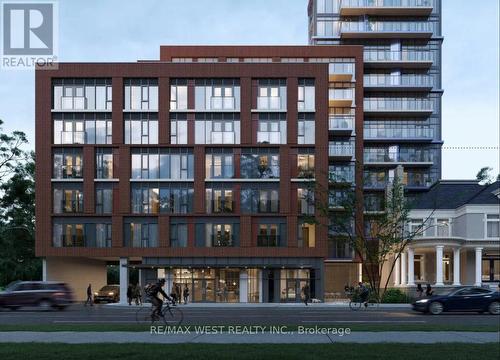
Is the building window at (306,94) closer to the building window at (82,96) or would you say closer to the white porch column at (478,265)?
the building window at (82,96)

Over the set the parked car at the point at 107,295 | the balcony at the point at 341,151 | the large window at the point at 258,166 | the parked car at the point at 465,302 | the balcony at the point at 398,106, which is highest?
the balcony at the point at 398,106

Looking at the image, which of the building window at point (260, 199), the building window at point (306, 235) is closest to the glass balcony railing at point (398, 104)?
the building window at point (260, 199)

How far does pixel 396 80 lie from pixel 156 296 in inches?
2147

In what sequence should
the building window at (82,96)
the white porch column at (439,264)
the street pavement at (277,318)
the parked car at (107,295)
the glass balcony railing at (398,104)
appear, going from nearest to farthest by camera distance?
the street pavement at (277,318) < the white porch column at (439,264) < the parked car at (107,295) < the building window at (82,96) < the glass balcony railing at (398,104)

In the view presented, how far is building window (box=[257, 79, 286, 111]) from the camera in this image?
54.3 meters

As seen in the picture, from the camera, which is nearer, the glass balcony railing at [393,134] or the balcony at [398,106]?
the balcony at [398,106]

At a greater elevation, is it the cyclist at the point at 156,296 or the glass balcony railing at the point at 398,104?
the glass balcony railing at the point at 398,104

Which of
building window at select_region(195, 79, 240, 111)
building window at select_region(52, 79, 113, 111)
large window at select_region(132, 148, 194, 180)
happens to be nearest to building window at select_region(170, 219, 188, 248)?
large window at select_region(132, 148, 194, 180)

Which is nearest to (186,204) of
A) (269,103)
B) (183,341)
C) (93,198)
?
(93,198)

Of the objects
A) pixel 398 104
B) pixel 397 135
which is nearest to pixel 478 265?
pixel 397 135

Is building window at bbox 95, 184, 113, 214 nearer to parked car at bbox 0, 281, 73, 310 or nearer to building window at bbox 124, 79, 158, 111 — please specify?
building window at bbox 124, 79, 158, 111

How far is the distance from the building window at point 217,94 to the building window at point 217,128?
79cm

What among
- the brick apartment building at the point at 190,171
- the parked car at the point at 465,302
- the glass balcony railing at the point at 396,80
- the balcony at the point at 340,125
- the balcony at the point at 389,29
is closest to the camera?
the parked car at the point at 465,302

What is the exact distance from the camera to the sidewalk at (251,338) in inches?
577
